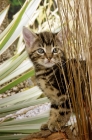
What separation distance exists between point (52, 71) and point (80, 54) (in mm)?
187

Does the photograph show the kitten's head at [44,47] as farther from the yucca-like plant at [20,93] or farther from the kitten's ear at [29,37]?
the yucca-like plant at [20,93]

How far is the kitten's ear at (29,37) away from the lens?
1.23 meters

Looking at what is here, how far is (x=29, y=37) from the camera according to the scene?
1246 mm

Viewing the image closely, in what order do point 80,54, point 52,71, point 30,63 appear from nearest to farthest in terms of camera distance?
point 80,54 → point 52,71 → point 30,63

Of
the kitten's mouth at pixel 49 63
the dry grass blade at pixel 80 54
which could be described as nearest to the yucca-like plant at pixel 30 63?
the dry grass blade at pixel 80 54

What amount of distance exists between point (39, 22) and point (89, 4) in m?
0.84

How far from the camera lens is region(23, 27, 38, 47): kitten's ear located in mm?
1226

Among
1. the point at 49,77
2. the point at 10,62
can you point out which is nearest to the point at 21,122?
the point at 10,62

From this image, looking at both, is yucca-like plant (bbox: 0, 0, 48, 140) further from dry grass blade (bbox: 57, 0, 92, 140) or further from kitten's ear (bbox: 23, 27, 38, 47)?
dry grass blade (bbox: 57, 0, 92, 140)

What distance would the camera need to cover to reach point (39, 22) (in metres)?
1.77

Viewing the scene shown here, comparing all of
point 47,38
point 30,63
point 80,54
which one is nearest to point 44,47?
point 47,38

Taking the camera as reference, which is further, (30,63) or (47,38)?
(30,63)

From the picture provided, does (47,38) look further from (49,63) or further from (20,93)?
(20,93)

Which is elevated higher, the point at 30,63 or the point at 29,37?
the point at 29,37
